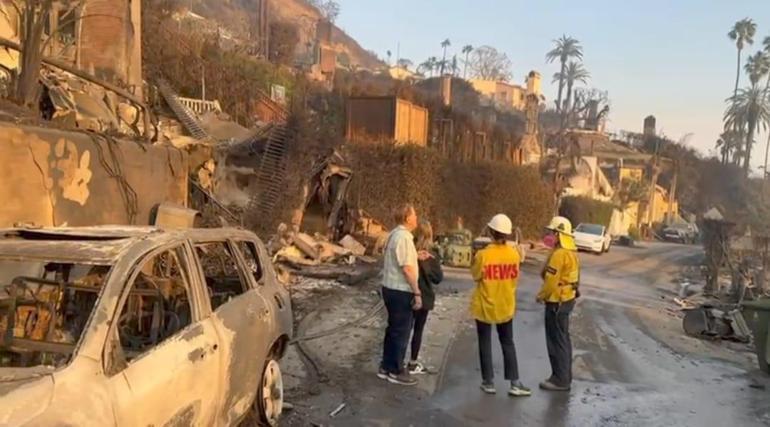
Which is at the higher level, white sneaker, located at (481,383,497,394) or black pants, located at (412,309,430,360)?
black pants, located at (412,309,430,360)

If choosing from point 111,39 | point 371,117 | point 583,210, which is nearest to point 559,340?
point 111,39

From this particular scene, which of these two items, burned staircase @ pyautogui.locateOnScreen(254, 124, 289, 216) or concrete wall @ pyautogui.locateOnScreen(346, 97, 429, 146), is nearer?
burned staircase @ pyautogui.locateOnScreen(254, 124, 289, 216)

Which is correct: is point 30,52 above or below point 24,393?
above

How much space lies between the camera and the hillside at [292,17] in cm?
6619

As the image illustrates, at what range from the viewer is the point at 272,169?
2028cm

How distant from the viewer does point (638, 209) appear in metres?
72.5

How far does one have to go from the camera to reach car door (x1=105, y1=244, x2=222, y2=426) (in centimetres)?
332

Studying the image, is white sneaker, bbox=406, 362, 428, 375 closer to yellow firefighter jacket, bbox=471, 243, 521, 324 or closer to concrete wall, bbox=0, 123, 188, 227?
yellow firefighter jacket, bbox=471, 243, 521, 324

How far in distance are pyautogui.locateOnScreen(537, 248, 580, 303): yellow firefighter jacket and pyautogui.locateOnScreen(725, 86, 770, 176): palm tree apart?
88474 mm

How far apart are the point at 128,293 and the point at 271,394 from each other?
2167 mm

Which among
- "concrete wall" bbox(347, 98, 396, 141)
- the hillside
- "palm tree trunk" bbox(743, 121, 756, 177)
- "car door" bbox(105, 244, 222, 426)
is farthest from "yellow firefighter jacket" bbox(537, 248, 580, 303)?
"palm tree trunk" bbox(743, 121, 756, 177)

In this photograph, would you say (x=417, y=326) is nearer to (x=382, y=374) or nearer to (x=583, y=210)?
(x=382, y=374)

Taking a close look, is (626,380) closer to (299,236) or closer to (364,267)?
(364,267)

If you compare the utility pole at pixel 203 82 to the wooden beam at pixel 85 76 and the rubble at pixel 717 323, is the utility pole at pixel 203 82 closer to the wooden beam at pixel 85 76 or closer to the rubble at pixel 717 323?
the wooden beam at pixel 85 76
